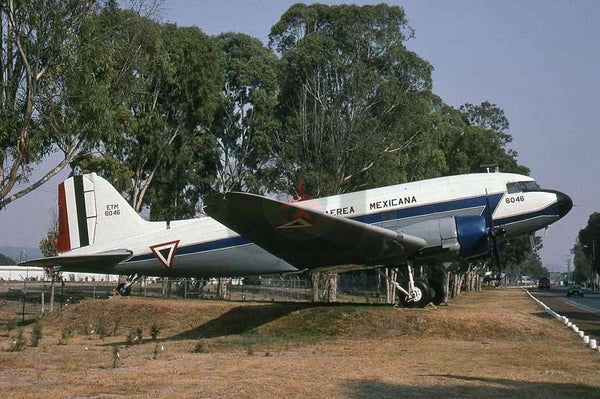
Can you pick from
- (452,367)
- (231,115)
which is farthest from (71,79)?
(231,115)

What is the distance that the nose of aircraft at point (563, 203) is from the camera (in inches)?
938

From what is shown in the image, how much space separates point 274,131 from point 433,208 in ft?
96.7

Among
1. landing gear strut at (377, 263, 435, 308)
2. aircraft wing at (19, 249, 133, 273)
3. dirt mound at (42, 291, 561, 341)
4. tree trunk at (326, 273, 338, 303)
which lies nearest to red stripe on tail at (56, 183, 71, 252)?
aircraft wing at (19, 249, 133, 273)

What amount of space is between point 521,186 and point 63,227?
642 inches

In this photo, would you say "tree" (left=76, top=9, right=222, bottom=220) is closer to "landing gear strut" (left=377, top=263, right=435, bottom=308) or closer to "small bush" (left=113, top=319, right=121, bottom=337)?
"small bush" (left=113, top=319, right=121, bottom=337)

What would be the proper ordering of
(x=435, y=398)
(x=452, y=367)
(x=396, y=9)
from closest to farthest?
(x=435, y=398), (x=452, y=367), (x=396, y=9)

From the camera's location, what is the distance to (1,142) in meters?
23.9

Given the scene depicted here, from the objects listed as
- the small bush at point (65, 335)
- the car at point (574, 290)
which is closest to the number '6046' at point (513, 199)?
the small bush at point (65, 335)

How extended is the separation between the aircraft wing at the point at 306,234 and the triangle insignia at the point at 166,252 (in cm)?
433

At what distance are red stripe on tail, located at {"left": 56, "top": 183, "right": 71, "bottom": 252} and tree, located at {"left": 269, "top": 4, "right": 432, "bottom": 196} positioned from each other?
58.9 ft

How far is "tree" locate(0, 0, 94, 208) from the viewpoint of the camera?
2295 cm

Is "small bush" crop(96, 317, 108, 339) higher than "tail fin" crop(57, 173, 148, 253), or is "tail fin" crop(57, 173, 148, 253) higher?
"tail fin" crop(57, 173, 148, 253)

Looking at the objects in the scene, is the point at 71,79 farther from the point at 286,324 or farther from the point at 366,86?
the point at 366,86

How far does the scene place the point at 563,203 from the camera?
23859mm
